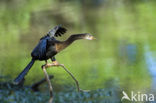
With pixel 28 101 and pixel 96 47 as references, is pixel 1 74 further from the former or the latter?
pixel 96 47

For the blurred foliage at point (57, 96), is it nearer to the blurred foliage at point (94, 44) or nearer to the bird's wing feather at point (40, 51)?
the blurred foliage at point (94, 44)

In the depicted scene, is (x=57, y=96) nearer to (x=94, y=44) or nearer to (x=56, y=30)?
(x=56, y=30)

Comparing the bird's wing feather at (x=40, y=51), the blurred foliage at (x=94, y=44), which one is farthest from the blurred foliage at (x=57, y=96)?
the bird's wing feather at (x=40, y=51)

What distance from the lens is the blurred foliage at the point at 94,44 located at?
31.0 ft

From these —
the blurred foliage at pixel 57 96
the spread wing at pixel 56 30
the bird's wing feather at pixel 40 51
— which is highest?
the spread wing at pixel 56 30

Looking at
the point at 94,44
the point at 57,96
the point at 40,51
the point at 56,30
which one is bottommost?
the point at 57,96

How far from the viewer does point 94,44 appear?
A: 14180mm

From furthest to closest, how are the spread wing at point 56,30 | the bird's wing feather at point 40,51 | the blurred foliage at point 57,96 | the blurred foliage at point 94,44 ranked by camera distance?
the blurred foliage at point 94,44
the blurred foliage at point 57,96
the spread wing at point 56,30
the bird's wing feather at point 40,51

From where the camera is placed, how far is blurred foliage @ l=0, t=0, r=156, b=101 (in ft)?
31.0

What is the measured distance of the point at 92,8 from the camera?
26125 millimetres

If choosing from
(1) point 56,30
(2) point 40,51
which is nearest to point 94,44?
(1) point 56,30

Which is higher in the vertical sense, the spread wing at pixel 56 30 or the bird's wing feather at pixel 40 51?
the spread wing at pixel 56 30

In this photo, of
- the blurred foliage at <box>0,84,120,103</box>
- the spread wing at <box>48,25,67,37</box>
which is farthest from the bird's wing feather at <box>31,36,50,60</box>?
the blurred foliage at <box>0,84,120,103</box>

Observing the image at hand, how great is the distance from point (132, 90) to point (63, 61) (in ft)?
12.5
